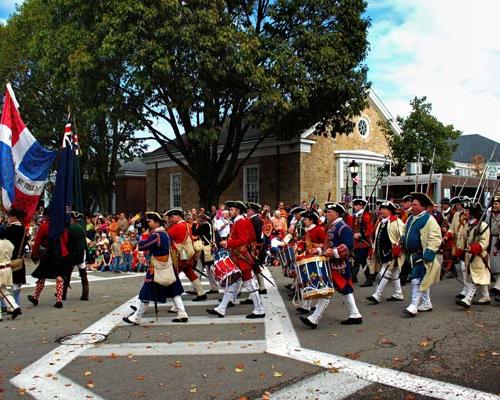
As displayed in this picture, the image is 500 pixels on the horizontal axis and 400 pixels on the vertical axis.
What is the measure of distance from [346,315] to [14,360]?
189 inches

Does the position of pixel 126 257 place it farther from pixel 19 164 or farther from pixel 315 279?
pixel 315 279

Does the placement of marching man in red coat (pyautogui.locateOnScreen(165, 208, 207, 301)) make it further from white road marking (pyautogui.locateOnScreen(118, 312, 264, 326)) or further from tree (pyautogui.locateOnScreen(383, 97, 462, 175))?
tree (pyautogui.locateOnScreen(383, 97, 462, 175))

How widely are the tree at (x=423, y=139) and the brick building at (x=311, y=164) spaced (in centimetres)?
196

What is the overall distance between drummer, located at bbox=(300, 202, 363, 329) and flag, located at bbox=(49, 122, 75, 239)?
482 cm

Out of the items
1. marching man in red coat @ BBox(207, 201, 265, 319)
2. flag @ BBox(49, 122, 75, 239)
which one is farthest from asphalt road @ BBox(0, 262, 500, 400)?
flag @ BBox(49, 122, 75, 239)

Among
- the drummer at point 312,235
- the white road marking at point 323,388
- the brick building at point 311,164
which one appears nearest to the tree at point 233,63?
the brick building at point 311,164

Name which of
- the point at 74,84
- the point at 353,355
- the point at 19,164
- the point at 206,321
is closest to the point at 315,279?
the point at 353,355

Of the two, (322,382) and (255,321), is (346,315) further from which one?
(322,382)

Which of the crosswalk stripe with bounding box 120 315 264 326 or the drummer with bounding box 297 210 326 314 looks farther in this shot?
the drummer with bounding box 297 210 326 314

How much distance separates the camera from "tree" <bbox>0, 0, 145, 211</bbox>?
17.1 meters

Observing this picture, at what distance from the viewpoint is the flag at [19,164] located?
8.99m

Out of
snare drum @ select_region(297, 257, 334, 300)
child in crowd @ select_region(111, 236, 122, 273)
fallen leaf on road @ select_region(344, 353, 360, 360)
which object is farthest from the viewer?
child in crowd @ select_region(111, 236, 122, 273)

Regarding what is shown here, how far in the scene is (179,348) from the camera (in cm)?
646

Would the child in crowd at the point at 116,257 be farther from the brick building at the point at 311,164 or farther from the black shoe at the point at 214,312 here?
the brick building at the point at 311,164
